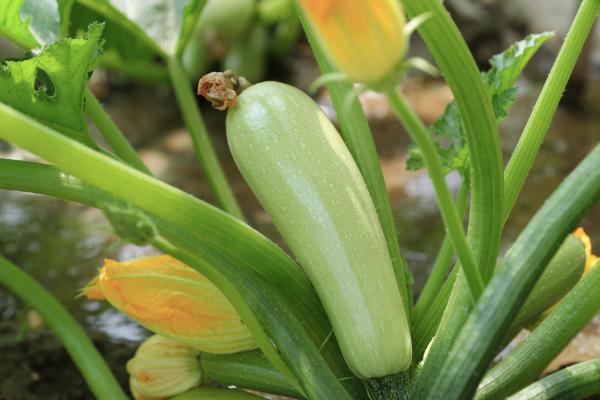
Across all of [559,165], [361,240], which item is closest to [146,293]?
[361,240]

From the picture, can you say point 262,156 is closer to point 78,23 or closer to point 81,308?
point 81,308

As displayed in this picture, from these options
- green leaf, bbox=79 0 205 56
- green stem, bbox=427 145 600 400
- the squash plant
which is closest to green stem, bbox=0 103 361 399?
the squash plant

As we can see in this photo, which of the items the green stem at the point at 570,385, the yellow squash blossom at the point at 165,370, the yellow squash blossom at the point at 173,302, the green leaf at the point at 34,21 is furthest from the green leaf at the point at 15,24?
the green stem at the point at 570,385

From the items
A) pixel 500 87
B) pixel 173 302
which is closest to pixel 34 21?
pixel 173 302

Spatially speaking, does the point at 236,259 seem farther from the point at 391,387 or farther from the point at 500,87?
the point at 500,87

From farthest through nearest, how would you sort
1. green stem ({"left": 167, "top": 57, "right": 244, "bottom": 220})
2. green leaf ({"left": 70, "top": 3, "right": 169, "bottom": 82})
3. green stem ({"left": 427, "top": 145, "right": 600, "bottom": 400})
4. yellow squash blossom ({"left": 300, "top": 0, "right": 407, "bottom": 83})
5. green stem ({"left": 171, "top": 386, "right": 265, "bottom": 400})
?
green leaf ({"left": 70, "top": 3, "right": 169, "bottom": 82}) → green stem ({"left": 167, "top": 57, "right": 244, "bottom": 220}) → green stem ({"left": 171, "top": 386, "right": 265, "bottom": 400}) → green stem ({"left": 427, "top": 145, "right": 600, "bottom": 400}) → yellow squash blossom ({"left": 300, "top": 0, "right": 407, "bottom": 83})

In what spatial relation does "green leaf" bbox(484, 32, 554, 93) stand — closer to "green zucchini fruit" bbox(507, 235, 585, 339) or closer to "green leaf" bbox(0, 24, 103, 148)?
"green zucchini fruit" bbox(507, 235, 585, 339)
